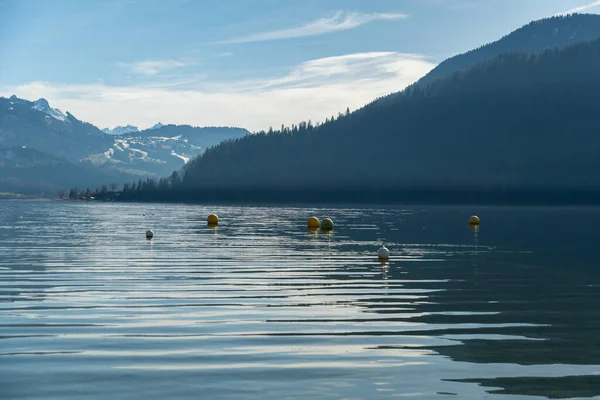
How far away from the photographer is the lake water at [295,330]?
17.4 m

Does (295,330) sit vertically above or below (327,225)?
below

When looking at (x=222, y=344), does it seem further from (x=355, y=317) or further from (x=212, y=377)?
(x=355, y=317)

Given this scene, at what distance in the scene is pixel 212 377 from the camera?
17844mm

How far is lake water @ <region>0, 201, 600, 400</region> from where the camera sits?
17422 millimetres

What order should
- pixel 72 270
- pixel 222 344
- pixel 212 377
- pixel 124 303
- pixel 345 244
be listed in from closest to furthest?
pixel 212 377
pixel 222 344
pixel 124 303
pixel 72 270
pixel 345 244

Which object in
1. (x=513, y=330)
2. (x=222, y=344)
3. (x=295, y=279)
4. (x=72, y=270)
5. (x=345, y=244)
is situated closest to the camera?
(x=222, y=344)

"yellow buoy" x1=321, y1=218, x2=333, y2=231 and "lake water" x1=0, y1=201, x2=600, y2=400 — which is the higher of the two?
"yellow buoy" x1=321, y1=218, x2=333, y2=231

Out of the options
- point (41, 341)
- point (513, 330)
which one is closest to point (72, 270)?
point (41, 341)

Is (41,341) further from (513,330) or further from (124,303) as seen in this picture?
(513,330)

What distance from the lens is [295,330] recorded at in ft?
78.2

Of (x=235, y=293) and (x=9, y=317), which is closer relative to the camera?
(x=9, y=317)

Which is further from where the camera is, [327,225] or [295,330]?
[327,225]

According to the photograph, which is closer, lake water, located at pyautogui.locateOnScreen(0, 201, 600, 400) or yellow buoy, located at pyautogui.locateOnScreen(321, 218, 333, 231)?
lake water, located at pyautogui.locateOnScreen(0, 201, 600, 400)

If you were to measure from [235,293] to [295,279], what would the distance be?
6.67 m
